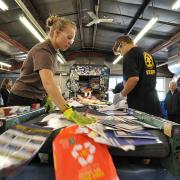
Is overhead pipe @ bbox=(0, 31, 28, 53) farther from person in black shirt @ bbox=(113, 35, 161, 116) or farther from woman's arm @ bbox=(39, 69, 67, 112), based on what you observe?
woman's arm @ bbox=(39, 69, 67, 112)

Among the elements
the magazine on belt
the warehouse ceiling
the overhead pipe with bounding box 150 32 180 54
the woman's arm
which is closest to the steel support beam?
the warehouse ceiling

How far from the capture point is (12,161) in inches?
35.3

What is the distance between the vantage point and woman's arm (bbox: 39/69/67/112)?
Result: 150cm

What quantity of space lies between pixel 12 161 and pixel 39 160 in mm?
251

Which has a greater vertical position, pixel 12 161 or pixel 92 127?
pixel 92 127

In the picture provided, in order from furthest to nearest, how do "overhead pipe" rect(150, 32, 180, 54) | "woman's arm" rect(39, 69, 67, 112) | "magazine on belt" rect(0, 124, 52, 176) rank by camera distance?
"overhead pipe" rect(150, 32, 180, 54) → "woman's arm" rect(39, 69, 67, 112) → "magazine on belt" rect(0, 124, 52, 176)

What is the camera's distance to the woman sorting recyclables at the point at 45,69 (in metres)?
1.53

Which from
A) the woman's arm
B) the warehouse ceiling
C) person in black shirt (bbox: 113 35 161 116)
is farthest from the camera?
the warehouse ceiling

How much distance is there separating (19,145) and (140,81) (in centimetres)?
183

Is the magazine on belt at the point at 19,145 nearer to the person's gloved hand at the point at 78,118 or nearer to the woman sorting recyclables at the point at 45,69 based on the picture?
the person's gloved hand at the point at 78,118

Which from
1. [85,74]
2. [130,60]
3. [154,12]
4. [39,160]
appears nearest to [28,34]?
[85,74]

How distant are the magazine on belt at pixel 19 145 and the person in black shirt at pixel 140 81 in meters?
1.51

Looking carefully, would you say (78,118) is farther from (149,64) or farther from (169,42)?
(169,42)

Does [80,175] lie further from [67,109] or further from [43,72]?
[43,72]
